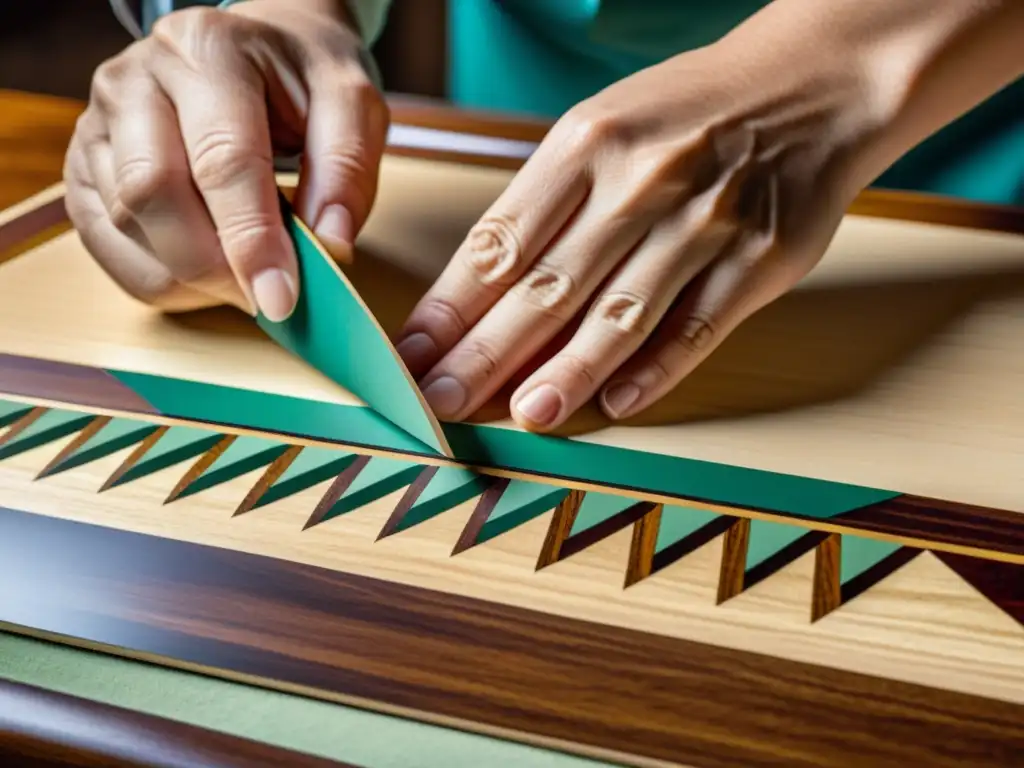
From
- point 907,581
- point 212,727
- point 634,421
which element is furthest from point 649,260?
point 212,727

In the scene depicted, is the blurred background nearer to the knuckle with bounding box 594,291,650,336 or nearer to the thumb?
the thumb

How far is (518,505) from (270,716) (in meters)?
0.14

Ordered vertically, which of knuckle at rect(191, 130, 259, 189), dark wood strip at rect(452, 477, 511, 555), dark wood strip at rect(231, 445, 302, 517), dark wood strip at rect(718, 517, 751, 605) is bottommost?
dark wood strip at rect(231, 445, 302, 517)

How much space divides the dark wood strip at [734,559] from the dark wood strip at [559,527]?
66 mm

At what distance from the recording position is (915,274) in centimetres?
64

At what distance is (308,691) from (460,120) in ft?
2.01

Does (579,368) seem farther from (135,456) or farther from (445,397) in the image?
(135,456)

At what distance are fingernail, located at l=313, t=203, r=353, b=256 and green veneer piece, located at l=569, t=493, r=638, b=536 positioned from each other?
225mm

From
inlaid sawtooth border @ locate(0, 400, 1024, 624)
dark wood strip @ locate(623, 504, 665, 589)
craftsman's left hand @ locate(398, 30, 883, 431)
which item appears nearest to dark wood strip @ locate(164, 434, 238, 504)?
inlaid sawtooth border @ locate(0, 400, 1024, 624)

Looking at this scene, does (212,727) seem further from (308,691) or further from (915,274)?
(915,274)

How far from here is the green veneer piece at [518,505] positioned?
41 centimetres

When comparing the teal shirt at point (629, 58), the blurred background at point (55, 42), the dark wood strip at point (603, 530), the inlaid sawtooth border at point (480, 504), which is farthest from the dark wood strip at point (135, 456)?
the blurred background at point (55, 42)

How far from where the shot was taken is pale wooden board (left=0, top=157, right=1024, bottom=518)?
0.46 m

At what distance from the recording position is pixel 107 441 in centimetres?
46
